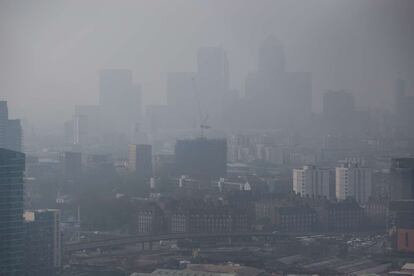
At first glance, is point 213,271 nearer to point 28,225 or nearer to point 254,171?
point 28,225

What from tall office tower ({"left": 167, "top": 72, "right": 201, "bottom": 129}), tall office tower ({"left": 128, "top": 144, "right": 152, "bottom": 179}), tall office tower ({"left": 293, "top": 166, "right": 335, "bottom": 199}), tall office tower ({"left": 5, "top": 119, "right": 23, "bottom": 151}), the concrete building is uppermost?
tall office tower ({"left": 167, "top": 72, "right": 201, "bottom": 129})

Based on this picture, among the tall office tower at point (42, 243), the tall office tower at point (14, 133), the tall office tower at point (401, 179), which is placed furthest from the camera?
the tall office tower at point (14, 133)

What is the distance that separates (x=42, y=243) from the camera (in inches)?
282

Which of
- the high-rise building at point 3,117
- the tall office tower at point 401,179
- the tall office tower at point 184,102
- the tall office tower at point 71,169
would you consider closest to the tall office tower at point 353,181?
the tall office tower at point 401,179

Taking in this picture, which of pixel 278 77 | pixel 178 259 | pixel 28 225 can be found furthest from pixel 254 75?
pixel 28 225

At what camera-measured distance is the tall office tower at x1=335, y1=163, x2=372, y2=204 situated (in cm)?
1073

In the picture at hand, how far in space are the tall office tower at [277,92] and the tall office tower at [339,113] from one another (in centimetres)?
23

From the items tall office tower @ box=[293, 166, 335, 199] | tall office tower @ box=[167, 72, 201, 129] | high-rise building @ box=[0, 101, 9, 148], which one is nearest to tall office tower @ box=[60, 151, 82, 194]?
high-rise building @ box=[0, 101, 9, 148]

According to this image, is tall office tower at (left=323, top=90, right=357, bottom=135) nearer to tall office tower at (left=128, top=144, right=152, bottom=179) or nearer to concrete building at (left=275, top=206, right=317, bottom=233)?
concrete building at (left=275, top=206, right=317, bottom=233)

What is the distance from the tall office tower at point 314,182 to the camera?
1108 centimetres

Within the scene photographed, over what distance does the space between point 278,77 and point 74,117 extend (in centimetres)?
310

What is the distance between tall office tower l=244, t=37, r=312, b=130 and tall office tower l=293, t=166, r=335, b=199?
0.56 meters

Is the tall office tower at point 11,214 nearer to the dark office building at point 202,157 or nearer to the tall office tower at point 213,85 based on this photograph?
the tall office tower at point 213,85

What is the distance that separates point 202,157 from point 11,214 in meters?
6.16
